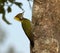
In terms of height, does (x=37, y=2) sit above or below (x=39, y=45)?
above

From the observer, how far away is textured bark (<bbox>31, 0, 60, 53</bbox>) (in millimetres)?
1081

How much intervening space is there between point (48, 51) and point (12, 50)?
3606 millimetres

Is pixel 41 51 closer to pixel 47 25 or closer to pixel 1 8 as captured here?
pixel 47 25

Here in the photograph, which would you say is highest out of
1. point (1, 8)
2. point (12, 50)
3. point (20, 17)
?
point (20, 17)

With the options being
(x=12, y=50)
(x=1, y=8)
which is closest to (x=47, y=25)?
(x=1, y=8)

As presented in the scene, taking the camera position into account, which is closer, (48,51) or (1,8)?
(48,51)

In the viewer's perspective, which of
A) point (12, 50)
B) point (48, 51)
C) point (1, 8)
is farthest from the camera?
point (12, 50)

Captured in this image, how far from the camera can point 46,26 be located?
111 cm

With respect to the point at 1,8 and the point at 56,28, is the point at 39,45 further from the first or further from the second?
the point at 1,8

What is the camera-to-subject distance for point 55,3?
1.15 m

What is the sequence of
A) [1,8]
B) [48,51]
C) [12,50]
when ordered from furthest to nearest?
[12,50] → [1,8] → [48,51]

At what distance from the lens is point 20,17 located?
1122 millimetres

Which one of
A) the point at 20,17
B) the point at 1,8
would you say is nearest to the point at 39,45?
the point at 20,17

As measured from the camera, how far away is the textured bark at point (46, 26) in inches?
42.6
